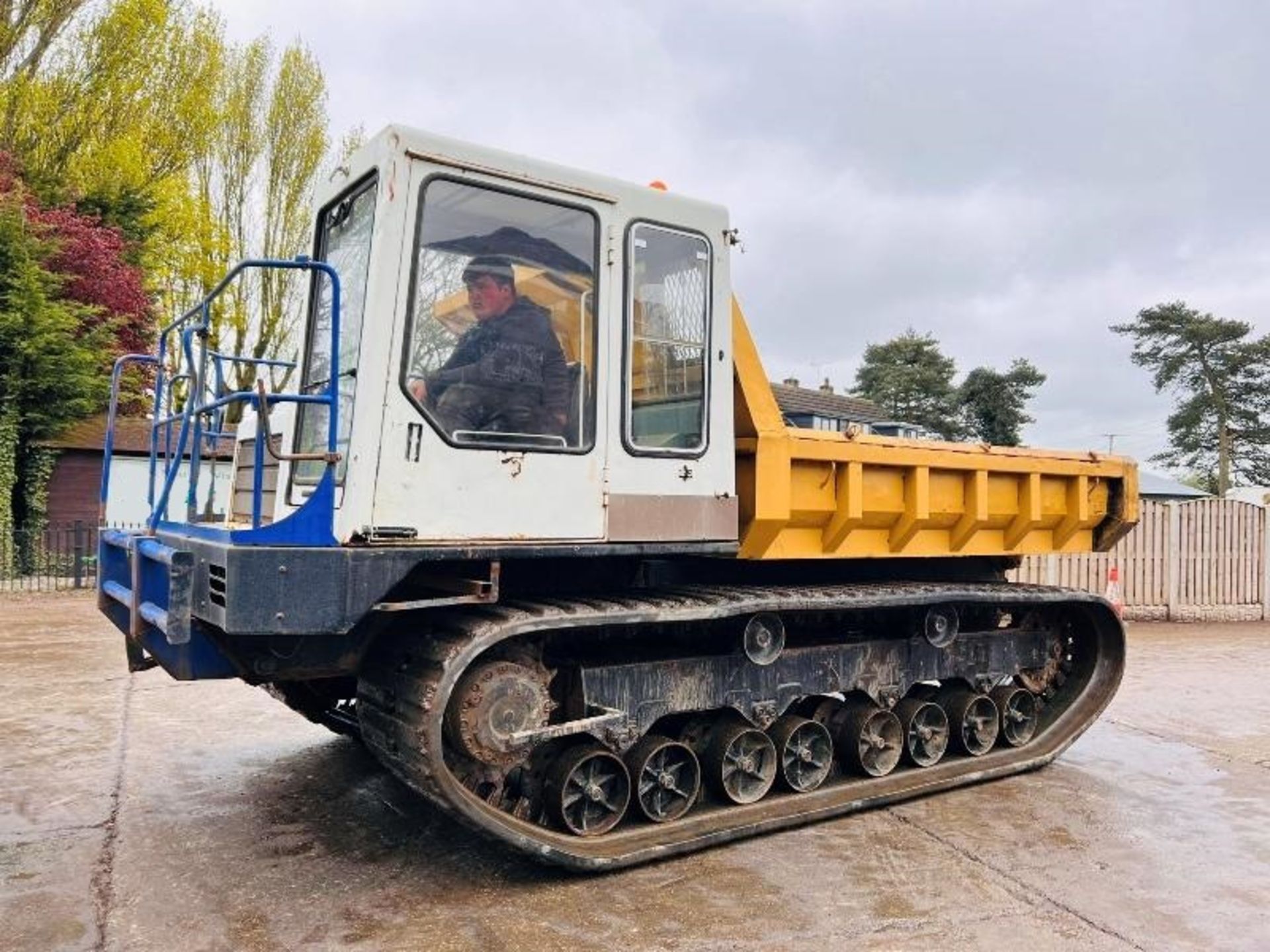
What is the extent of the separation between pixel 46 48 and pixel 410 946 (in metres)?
21.2

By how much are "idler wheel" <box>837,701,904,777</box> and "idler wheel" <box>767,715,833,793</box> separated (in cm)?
15

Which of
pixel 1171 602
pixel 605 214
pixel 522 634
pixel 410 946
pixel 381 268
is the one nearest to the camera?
pixel 410 946

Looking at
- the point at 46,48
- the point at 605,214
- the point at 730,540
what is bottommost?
the point at 730,540

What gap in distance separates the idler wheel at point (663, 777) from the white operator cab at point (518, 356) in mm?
987

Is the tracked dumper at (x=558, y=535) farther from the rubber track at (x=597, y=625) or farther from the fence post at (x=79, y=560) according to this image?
the fence post at (x=79, y=560)

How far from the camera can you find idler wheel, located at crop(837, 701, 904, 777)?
5391 millimetres

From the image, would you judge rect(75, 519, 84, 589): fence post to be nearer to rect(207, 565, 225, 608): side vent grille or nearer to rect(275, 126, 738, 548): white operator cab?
rect(275, 126, 738, 548): white operator cab

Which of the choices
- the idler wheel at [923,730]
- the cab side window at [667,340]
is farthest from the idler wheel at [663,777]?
the idler wheel at [923,730]

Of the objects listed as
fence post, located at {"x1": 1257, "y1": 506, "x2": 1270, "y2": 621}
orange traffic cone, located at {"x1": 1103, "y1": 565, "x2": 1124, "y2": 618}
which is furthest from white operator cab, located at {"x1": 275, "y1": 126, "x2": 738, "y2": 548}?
fence post, located at {"x1": 1257, "y1": 506, "x2": 1270, "y2": 621}

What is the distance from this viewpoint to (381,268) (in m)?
3.84

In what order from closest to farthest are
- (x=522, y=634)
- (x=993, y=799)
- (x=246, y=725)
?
1. (x=522, y=634)
2. (x=993, y=799)
3. (x=246, y=725)

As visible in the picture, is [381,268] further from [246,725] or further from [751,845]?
[246,725]

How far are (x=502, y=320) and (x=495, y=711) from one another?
1.55m

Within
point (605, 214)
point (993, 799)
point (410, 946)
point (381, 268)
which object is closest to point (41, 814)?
point (410, 946)
